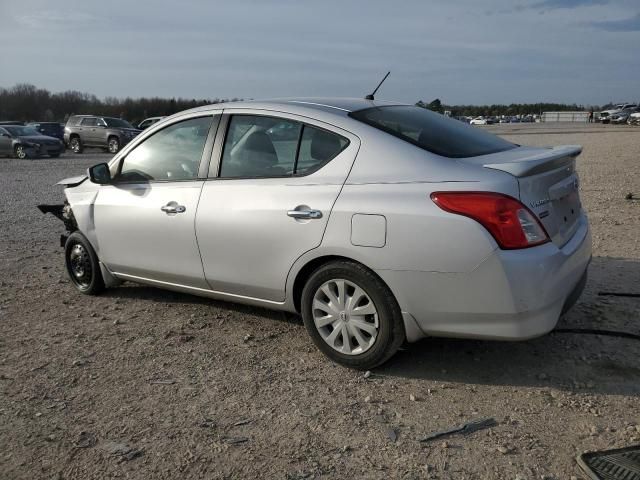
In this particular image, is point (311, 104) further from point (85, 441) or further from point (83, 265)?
point (83, 265)

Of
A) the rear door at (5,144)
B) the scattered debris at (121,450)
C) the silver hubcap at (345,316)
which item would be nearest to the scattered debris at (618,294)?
the silver hubcap at (345,316)

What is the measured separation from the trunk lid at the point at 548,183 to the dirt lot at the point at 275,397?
2.90ft

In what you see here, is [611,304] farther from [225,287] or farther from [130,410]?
[130,410]

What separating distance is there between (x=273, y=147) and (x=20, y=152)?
24.7 meters

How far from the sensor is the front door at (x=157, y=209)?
4.34 metres

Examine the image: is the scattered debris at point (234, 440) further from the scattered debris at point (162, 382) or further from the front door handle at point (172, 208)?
the front door handle at point (172, 208)

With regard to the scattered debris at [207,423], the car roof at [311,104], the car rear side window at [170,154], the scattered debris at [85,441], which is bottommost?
the scattered debris at [85,441]

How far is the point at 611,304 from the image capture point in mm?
4648

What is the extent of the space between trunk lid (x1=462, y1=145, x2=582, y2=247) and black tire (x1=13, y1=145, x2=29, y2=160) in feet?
83.7

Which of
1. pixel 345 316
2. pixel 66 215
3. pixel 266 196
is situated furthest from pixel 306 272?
pixel 66 215

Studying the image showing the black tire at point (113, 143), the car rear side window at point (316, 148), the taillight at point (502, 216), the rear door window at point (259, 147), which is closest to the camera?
the taillight at point (502, 216)

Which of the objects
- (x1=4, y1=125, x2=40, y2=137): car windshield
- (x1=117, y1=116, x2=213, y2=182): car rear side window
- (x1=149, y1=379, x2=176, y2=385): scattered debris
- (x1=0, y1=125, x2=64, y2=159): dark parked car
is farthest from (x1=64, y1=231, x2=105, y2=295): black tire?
(x1=4, y1=125, x2=40, y2=137): car windshield

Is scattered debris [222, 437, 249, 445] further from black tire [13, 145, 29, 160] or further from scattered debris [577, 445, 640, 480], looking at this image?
black tire [13, 145, 29, 160]

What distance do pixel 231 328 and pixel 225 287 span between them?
42 centimetres
